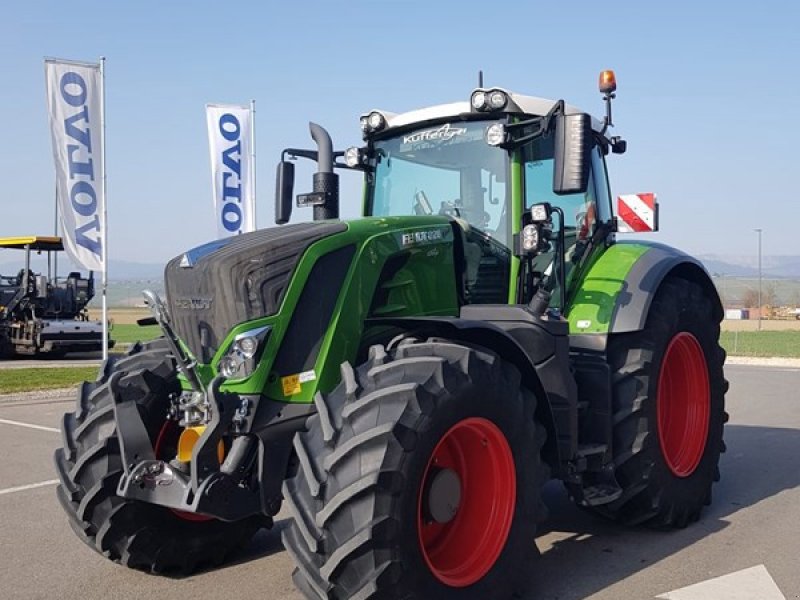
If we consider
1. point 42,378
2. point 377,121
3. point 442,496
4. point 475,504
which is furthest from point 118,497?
point 42,378

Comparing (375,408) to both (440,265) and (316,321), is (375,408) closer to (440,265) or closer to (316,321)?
(316,321)

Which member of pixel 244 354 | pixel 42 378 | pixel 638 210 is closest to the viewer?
pixel 244 354

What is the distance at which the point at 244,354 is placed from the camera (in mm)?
3791

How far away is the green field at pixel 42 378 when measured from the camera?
13875mm

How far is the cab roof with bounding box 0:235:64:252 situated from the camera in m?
21.0

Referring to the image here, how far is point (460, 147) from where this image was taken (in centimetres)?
525

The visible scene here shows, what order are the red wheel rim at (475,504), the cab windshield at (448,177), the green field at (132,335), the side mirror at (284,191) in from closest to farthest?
the red wheel rim at (475,504), the cab windshield at (448,177), the side mirror at (284,191), the green field at (132,335)

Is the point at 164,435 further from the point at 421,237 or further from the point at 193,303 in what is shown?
the point at 421,237

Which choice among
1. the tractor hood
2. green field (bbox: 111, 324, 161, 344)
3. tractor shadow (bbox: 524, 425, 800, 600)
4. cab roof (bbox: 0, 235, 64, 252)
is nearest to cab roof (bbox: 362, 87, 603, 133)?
the tractor hood

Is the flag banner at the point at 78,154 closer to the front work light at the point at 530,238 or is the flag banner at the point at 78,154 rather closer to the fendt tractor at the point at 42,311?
the fendt tractor at the point at 42,311

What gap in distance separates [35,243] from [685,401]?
19023 mm

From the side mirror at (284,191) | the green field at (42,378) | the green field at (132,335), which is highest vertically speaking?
the side mirror at (284,191)

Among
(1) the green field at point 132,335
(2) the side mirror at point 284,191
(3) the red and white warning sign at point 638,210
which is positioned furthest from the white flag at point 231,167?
(1) the green field at point 132,335

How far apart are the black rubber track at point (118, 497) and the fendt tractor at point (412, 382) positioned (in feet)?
0.04
